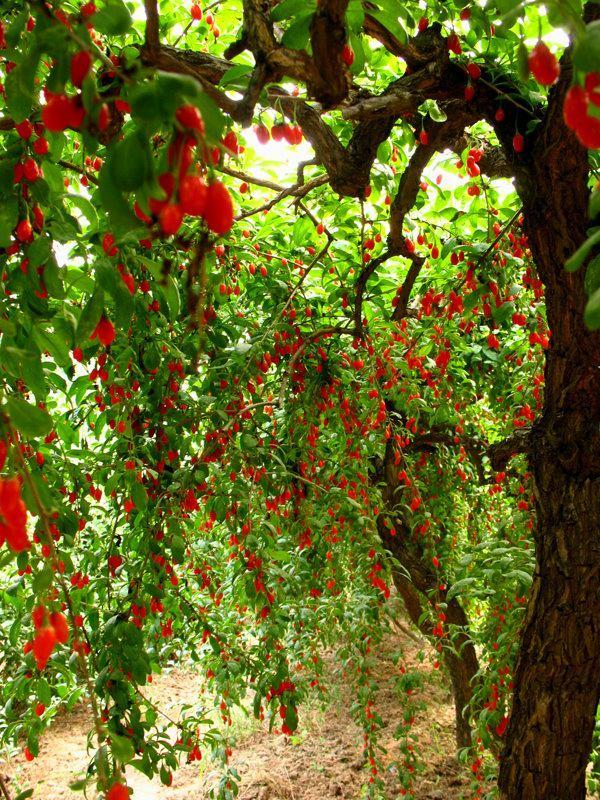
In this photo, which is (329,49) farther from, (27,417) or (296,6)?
(27,417)

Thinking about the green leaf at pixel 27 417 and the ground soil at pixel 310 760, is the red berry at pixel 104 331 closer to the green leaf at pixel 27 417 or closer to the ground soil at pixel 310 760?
the green leaf at pixel 27 417

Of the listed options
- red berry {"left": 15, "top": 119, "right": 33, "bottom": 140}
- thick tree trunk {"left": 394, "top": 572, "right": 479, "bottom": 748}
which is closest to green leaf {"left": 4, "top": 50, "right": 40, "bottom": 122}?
red berry {"left": 15, "top": 119, "right": 33, "bottom": 140}

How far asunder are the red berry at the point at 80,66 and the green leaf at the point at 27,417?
12.9 inches

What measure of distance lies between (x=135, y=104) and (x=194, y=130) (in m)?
0.05

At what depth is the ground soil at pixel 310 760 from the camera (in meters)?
3.54

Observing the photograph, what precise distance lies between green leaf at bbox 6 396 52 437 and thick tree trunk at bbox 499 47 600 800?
1.23m

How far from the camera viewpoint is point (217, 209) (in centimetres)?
54

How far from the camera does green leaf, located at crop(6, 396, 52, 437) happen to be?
2.29 ft

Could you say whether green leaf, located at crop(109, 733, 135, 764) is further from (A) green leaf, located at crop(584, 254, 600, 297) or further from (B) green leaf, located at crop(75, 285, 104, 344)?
(A) green leaf, located at crop(584, 254, 600, 297)

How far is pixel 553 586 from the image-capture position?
61.0 inches

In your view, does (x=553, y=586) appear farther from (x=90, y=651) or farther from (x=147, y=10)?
(x=147, y=10)

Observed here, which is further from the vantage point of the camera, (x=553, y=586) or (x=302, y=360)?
(x=302, y=360)

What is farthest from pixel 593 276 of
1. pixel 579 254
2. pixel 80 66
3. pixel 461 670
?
pixel 461 670

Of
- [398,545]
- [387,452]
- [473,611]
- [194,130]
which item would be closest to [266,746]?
[473,611]
